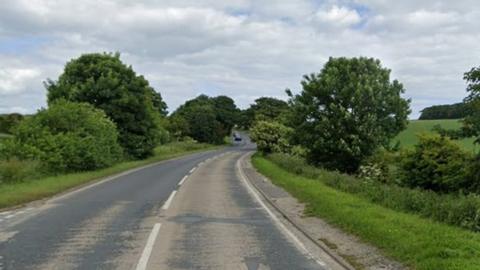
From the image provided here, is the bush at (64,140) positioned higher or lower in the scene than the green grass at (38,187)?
higher

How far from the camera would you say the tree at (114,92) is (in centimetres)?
4603

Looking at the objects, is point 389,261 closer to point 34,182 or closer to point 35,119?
point 34,182

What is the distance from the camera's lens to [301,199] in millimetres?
19719

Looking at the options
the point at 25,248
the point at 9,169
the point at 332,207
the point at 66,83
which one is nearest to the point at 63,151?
the point at 9,169

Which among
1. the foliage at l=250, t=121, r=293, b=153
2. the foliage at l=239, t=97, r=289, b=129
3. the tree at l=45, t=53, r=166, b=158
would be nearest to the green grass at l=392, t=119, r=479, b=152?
the foliage at l=250, t=121, r=293, b=153

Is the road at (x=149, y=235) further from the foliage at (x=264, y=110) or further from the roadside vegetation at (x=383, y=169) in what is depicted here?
the foliage at (x=264, y=110)

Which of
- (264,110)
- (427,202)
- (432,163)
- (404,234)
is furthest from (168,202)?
(264,110)

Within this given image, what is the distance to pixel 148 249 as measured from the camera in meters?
10.6

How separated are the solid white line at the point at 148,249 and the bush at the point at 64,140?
1873 cm

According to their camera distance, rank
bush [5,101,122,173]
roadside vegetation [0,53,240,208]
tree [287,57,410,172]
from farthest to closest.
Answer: tree [287,57,410,172] < bush [5,101,122,173] < roadside vegetation [0,53,240,208]

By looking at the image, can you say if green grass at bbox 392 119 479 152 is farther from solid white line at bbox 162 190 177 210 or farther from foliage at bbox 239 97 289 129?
foliage at bbox 239 97 289 129

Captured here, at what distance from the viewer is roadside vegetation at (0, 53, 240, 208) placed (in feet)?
84.6

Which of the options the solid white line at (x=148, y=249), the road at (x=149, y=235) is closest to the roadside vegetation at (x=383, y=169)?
the road at (x=149, y=235)

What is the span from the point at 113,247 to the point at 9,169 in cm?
1608
